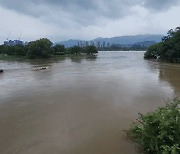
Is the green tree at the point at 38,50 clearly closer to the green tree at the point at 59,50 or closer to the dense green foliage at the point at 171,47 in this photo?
the green tree at the point at 59,50

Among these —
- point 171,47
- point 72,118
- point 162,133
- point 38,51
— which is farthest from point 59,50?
point 162,133

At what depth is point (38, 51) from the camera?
6481cm

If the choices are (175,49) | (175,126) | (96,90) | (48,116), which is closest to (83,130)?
(48,116)

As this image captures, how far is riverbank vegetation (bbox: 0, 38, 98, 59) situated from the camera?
65.5 meters

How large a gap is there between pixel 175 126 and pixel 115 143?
235 centimetres

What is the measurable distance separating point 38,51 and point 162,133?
61010 mm

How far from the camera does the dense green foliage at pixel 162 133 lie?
251 inches

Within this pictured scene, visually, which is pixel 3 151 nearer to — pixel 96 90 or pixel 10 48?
pixel 96 90

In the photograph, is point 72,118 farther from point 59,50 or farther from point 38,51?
point 59,50

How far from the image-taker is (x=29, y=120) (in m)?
10.9

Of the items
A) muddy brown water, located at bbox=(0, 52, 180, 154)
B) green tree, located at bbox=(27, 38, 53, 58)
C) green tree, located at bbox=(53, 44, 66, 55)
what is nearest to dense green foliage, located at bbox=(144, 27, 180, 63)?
muddy brown water, located at bbox=(0, 52, 180, 154)

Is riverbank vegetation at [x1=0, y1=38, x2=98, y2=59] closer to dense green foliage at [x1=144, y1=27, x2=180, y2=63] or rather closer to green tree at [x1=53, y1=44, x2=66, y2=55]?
green tree at [x1=53, y1=44, x2=66, y2=55]

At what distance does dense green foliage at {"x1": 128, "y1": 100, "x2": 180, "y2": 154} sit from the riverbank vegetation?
2371 inches

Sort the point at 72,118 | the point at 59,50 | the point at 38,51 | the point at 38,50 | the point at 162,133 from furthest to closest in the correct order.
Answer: the point at 59,50, the point at 38,51, the point at 38,50, the point at 72,118, the point at 162,133
